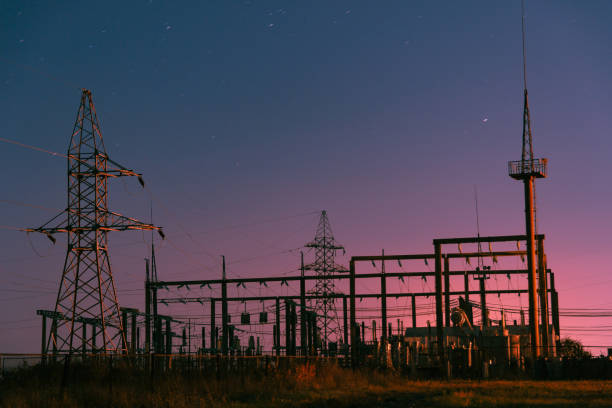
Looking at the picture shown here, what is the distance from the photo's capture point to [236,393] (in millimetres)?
22734

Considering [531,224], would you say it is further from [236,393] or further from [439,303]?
[236,393]

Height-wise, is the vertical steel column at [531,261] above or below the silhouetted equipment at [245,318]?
above

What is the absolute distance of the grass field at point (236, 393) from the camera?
19.1 m

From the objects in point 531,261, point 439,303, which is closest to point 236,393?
point 439,303

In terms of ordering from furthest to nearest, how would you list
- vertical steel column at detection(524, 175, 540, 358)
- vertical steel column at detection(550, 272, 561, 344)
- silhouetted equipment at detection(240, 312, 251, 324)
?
silhouetted equipment at detection(240, 312, 251, 324) → vertical steel column at detection(550, 272, 561, 344) → vertical steel column at detection(524, 175, 540, 358)

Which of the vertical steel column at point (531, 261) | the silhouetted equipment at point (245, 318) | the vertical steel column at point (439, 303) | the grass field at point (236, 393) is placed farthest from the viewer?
the silhouetted equipment at point (245, 318)

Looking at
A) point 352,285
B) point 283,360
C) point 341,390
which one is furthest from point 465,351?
point 341,390

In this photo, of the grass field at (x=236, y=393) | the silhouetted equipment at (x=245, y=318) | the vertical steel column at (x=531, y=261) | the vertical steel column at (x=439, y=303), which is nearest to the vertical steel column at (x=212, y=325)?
the silhouetted equipment at (x=245, y=318)

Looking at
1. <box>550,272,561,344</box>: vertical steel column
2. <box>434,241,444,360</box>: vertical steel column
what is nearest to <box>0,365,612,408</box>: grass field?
<box>434,241,444,360</box>: vertical steel column

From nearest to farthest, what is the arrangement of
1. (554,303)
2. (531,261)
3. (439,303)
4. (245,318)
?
(439,303)
(531,261)
(554,303)
(245,318)

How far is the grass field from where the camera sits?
62.6 feet

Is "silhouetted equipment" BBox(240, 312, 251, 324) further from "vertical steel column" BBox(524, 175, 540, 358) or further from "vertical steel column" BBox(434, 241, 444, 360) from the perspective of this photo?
"vertical steel column" BBox(524, 175, 540, 358)

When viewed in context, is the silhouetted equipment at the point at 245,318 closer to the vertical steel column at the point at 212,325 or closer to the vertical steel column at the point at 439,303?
the vertical steel column at the point at 212,325

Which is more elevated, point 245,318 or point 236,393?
point 245,318
